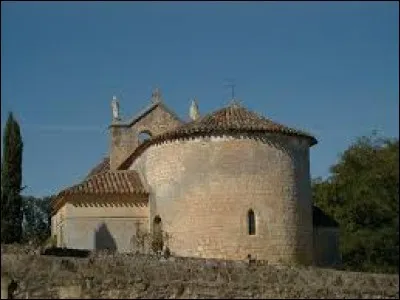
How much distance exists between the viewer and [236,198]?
88.4ft

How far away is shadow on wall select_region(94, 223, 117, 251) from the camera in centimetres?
2994

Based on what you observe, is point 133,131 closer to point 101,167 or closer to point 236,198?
point 101,167

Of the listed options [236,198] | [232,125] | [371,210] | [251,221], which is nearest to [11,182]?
[236,198]

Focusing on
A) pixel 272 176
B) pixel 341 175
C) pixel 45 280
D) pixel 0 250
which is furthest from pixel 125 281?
pixel 341 175

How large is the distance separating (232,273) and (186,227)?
300 inches

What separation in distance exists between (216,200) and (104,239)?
5.88m

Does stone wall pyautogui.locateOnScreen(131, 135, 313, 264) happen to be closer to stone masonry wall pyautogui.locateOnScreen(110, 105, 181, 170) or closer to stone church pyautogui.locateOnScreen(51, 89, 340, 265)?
stone church pyautogui.locateOnScreen(51, 89, 340, 265)

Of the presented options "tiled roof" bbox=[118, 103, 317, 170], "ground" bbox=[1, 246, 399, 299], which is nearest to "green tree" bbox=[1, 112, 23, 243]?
Result: "ground" bbox=[1, 246, 399, 299]

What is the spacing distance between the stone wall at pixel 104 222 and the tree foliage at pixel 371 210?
8700 millimetres

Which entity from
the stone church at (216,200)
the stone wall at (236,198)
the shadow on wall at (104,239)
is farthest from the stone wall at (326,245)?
the shadow on wall at (104,239)

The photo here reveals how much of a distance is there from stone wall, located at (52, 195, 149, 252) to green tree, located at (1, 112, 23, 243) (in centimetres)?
448

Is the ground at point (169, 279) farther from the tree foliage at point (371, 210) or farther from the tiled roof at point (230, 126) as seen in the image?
the tiled roof at point (230, 126)

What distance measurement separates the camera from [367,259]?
1008 inches

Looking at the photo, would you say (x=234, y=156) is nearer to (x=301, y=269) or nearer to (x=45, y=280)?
(x=301, y=269)
